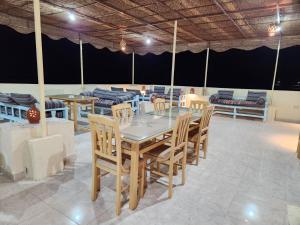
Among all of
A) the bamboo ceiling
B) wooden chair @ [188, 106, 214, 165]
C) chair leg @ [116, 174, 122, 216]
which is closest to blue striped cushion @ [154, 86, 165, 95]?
the bamboo ceiling

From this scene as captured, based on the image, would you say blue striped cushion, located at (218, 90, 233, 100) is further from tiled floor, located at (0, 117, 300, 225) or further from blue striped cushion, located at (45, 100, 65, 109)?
blue striped cushion, located at (45, 100, 65, 109)

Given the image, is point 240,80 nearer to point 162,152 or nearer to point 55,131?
point 162,152

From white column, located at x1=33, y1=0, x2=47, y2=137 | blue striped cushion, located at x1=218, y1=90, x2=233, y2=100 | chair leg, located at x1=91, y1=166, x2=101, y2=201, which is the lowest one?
chair leg, located at x1=91, y1=166, x2=101, y2=201

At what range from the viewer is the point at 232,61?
301 inches

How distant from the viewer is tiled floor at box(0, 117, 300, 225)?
69.4 inches

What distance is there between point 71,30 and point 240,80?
6.56 meters

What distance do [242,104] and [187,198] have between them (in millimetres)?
5405

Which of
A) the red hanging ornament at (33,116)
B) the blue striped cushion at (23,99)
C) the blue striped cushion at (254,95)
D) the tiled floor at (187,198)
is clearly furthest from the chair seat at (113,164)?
the blue striped cushion at (254,95)

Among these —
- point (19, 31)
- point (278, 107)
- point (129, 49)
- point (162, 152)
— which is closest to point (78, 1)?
point (19, 31)

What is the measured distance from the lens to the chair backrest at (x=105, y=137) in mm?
1687

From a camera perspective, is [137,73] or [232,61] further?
[137,73]

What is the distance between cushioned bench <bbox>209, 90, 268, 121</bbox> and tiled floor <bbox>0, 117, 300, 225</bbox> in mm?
3500

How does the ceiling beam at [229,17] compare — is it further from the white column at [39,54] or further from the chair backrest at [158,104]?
the white column at [39,54]

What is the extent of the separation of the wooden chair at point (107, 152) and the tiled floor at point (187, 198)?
0.21 m
